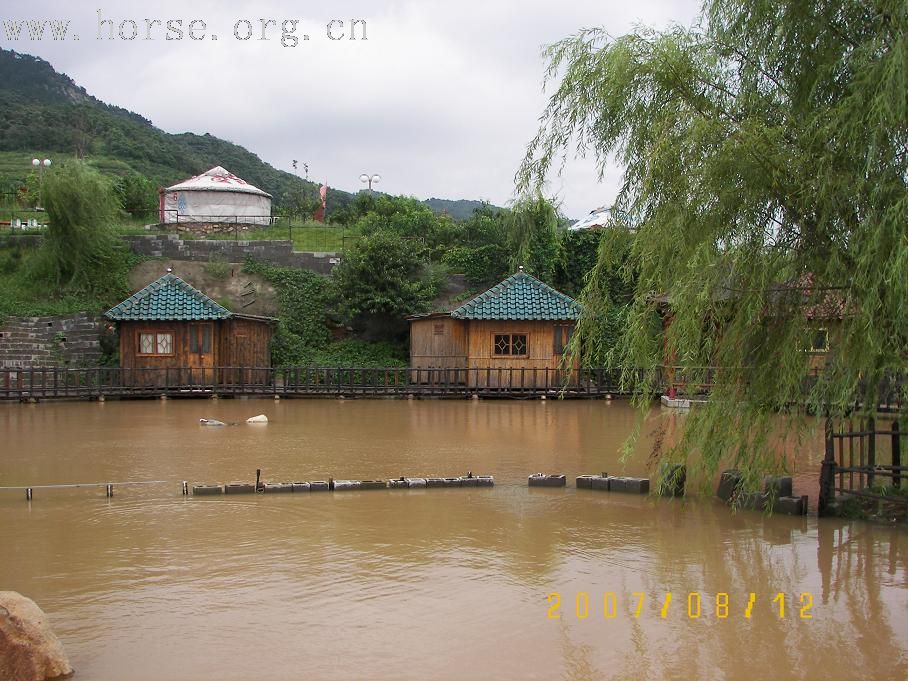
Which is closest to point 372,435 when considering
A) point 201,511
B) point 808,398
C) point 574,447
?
point 574,447

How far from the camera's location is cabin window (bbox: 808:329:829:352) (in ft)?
25.3

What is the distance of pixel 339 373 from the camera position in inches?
1003

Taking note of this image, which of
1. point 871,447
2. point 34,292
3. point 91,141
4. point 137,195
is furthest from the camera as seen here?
point 91,141

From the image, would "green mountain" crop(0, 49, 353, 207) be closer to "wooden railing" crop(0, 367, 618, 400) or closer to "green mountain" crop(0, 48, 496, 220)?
"green mountain" crop(0, 48, 496, 220)

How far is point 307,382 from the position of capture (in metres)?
25.3

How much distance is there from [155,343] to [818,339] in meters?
21.5

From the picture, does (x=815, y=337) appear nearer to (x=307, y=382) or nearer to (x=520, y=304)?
(x=520, y=304)

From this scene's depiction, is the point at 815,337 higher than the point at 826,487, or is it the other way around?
the point at 815,337

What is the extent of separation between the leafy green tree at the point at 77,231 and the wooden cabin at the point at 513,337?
462 inches

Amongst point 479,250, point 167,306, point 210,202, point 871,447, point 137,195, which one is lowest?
point 871,447

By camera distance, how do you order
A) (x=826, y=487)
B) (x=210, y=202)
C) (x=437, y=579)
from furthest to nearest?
1. (x=210, y=202)
2. (x=826, y=487)
3. (x=437, y=579)

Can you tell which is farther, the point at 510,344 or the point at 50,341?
the point at 50,341

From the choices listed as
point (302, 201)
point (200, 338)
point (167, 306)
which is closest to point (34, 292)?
point (167, 306)

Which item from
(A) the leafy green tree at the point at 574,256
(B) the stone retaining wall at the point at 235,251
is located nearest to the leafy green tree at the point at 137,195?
(B) the stone retaining wall at the point at 235,251
